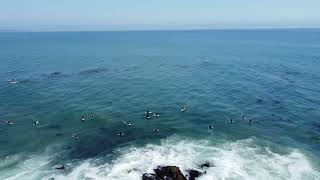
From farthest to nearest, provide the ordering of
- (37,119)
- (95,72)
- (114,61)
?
(114,61), (95,72), (37,119)

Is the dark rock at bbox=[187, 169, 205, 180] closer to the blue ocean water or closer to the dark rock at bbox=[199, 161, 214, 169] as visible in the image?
the blue ocean water

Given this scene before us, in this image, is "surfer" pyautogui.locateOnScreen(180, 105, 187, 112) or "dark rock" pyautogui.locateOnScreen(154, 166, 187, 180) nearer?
"dark rock" pyautogui.locateOnScreen(154, 166, 187, 180)

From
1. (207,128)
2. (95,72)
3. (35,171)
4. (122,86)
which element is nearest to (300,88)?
(207,128)

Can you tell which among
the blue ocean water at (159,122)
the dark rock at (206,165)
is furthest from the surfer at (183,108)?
the dark rock at (206,165)

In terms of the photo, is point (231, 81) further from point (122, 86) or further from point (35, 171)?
point (35, 171)

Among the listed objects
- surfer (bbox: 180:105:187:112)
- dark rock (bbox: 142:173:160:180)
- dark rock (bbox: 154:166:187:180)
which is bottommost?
dark rock (bbox: 142:173:160:180)

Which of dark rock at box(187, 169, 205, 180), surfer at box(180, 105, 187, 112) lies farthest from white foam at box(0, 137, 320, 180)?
surfer at box(180, 105, 187, 112)
